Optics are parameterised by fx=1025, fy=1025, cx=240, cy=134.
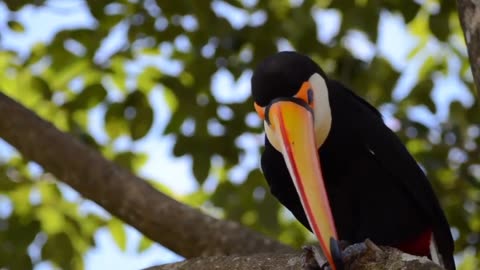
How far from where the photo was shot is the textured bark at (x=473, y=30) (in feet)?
11.4

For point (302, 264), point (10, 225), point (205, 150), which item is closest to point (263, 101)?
point (302, 264)

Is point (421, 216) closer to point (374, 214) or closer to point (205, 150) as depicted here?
point (374, 214)

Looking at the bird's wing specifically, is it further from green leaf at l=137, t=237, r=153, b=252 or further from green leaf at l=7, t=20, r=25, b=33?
green leaf at l=137, t=237, r=153, b=252

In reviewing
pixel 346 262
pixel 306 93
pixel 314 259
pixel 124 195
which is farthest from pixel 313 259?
pixel 124 195

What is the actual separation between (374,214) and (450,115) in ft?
4.82

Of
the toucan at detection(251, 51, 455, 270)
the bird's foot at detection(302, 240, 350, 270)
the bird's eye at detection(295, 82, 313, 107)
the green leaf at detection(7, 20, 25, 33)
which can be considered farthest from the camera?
the green leaf at detection(7, 20, 25, 33)

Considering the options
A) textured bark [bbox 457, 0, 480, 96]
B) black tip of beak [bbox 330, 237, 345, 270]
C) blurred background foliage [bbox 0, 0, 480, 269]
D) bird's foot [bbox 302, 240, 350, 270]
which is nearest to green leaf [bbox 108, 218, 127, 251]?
blurred background foliage [bbox 0, 0, 480, 269]

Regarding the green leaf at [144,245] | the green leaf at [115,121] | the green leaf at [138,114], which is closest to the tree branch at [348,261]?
the green leaf at [138,114]

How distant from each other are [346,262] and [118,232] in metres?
3.02

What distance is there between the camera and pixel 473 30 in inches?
137

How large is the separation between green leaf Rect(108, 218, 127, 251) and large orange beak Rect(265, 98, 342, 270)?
2406 millimetres

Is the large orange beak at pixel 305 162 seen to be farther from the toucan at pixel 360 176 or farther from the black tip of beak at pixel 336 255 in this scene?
the toucan at pixel 360 176

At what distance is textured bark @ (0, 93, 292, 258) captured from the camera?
4.39m

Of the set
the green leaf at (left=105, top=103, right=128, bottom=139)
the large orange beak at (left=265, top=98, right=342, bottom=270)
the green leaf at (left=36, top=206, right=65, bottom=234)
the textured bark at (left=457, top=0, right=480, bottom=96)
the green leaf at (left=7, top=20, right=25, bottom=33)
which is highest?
the textured bark at (left=457, top=0, right=480, bottom=96)
